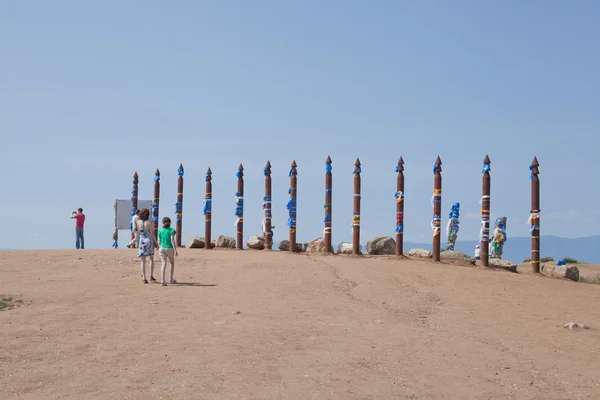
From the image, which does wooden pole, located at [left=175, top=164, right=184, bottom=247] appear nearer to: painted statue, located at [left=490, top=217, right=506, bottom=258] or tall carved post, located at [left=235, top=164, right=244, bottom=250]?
tall carved post, located at [left=235, top=164, right=244, bottom=250]

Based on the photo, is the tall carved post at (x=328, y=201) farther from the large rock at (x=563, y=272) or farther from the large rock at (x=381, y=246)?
the large rock at (x=563, y=272)

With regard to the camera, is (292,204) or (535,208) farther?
(292,204)

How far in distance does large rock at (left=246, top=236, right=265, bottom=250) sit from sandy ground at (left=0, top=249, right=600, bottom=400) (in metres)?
6.54

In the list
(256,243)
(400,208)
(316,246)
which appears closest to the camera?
(400,208)

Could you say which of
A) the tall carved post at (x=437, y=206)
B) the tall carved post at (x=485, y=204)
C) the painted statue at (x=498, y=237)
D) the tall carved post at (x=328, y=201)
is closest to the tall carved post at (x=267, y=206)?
the tall carved post at (x=328, y=201)

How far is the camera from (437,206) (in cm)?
2180

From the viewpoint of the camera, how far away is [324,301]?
15.2 metres

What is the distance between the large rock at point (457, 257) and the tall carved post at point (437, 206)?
1257mm

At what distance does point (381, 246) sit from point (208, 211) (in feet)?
23.0

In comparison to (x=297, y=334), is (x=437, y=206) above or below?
above

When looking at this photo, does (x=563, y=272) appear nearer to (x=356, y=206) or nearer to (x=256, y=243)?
(x=356, y=206)

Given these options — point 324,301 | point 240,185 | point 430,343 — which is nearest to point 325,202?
point 240,185

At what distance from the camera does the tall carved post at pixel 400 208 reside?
2219 centimetres

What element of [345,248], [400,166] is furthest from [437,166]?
[345,248]
